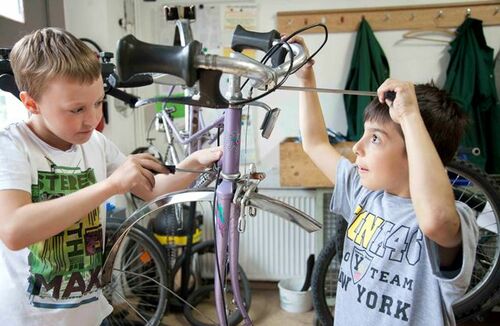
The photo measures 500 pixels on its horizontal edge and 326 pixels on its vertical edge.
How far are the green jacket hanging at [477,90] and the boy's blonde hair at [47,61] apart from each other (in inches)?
77.8

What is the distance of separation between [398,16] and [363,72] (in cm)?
39

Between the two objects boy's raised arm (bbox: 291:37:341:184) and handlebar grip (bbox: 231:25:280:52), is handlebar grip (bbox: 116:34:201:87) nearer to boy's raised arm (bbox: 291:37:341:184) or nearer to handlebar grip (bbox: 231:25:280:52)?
handlebar grip (bbox: 231:25:280:52)

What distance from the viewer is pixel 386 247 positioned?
0.88m

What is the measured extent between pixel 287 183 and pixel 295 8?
107 centimetres

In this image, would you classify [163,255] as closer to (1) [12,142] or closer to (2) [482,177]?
(1) [12,142]

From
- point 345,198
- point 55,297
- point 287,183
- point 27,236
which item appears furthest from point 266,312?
point 27,236

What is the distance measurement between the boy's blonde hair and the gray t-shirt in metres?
0.67

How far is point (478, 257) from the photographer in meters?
1.79

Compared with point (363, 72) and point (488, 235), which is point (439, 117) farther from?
point (363, 72)

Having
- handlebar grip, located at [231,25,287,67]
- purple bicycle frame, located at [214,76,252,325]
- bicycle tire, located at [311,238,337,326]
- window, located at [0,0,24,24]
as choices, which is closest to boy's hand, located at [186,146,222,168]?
purple bicycle frame, located at [214,76,252,325]

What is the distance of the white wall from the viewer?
2.25m

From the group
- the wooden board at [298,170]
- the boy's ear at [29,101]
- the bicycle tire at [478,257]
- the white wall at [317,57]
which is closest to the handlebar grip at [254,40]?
the boy's ear at [29,101]

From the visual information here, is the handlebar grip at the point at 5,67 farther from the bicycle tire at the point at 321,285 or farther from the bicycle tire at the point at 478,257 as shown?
the bicycle tire at the point at 321,285

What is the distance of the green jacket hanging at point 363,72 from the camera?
2316 millimetres
